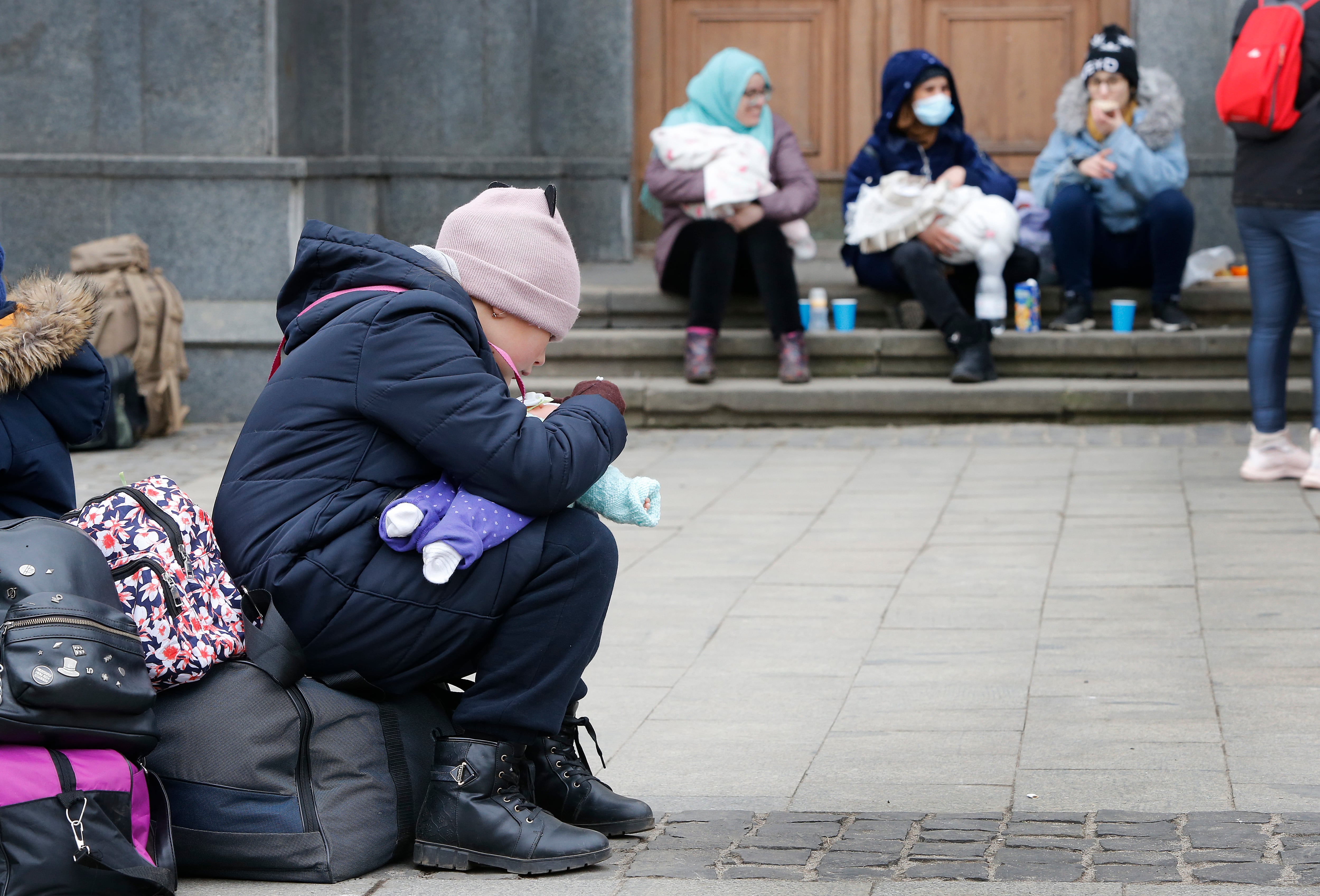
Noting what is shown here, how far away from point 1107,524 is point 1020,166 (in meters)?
5.28

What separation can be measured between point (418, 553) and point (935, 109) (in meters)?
6.13

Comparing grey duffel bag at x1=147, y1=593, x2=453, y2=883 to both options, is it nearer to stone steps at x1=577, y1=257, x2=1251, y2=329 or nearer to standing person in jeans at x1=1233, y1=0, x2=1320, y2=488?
standing person in jeans at x1=1233, y1=0, x2=1320, y2=488

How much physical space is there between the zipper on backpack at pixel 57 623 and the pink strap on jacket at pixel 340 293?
0.56 m

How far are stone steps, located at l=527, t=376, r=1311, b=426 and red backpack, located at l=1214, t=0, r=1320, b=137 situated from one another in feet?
7.05

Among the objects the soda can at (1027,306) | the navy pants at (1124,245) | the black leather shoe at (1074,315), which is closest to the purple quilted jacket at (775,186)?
the soda can at (1027,306)

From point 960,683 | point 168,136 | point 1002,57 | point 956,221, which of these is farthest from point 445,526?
point 1002,57

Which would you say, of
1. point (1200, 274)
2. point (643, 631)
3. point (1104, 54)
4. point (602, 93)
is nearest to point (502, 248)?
point (643, 631)

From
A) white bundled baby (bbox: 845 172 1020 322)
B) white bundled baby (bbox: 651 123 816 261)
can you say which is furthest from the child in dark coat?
white bundled baby (bbox: 845 172 1020 322)

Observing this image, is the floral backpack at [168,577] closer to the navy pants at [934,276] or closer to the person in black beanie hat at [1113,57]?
the navy pants at [934,276]

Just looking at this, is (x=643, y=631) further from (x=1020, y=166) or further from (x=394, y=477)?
(x=1020, y=166)

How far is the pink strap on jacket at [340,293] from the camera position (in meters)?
3.02

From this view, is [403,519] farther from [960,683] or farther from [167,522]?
[960,683]

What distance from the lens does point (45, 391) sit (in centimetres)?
312

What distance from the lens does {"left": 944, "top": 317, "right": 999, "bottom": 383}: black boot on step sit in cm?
848
